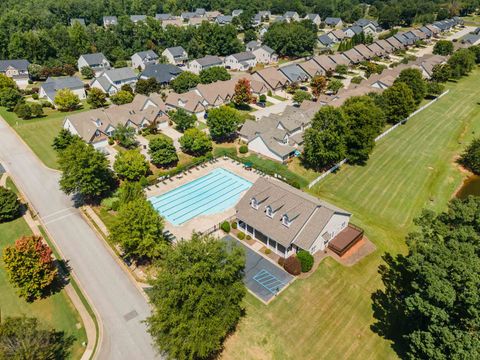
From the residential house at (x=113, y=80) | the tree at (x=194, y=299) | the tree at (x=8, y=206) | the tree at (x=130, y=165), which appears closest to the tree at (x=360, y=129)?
the tree at (x=130, y=165)

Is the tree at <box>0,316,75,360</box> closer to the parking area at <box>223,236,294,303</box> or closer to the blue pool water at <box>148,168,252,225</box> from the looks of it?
the parking area at <box>223,236,294,303</box>

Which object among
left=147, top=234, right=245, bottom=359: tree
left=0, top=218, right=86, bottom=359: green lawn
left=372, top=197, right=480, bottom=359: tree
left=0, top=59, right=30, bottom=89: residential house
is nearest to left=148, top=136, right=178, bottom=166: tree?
left=0, top=218, right=86, bottom=359: green lawn

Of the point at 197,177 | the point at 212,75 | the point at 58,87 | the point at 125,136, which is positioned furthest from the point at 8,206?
the point at 212,75

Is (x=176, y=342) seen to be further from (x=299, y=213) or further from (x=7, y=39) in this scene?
(x=7, y=39)

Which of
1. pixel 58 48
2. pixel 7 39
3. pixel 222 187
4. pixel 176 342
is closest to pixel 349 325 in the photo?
pixel 176 342

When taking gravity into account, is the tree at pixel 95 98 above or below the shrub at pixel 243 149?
above

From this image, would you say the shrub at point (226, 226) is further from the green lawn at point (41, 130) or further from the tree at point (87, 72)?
the tree at point (87, 72)
